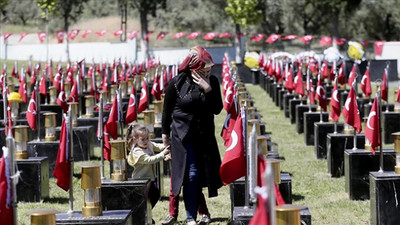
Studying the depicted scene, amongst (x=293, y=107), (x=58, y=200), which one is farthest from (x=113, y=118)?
(x=293, y=107)

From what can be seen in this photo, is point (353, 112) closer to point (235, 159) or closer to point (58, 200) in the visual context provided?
point (58, 200)

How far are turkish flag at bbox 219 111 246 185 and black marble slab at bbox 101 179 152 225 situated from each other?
0.95 m

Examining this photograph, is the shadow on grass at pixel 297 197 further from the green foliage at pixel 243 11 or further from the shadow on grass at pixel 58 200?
the green foliage at pixel 243 11

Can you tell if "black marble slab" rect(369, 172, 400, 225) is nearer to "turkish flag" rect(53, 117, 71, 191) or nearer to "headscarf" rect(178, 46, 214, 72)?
"headscarf" rect(178, 46, 214, 72)

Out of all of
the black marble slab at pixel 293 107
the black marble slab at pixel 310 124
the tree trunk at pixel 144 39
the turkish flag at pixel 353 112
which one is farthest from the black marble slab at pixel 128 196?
the tree trunk at pixel 144 39

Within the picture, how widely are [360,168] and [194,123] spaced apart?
3201 millimetres

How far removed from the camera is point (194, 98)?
8.95 meters

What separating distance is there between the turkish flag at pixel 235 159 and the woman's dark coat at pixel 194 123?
83cm

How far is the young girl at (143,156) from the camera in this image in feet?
30.1

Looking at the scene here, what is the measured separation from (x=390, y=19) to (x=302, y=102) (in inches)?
1847

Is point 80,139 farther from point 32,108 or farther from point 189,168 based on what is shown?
point 189,168

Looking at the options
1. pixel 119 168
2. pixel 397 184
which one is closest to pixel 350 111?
pixel 397 184

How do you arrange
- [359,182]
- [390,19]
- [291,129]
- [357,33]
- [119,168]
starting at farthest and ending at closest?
[357,33]
[390,19]
[291,129]
[359,182]
[119,168]

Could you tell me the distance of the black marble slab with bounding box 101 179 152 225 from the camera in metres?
8.71
